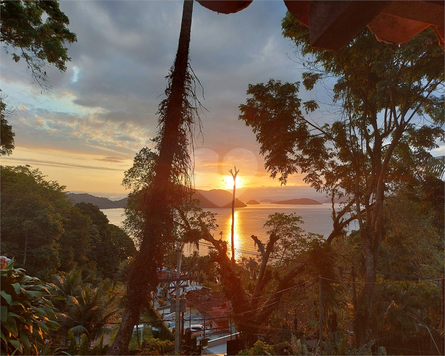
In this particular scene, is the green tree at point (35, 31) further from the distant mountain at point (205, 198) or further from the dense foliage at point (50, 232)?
the dense foliage at point (50, 232)

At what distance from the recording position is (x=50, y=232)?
73.6ft

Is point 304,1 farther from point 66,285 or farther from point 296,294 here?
point 66,285

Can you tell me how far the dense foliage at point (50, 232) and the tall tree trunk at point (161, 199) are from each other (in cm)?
2175

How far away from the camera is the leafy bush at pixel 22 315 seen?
315 cm

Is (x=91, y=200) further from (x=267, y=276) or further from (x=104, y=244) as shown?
(x=267, y=276)

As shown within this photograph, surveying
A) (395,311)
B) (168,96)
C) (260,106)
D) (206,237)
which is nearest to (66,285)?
(206,237)

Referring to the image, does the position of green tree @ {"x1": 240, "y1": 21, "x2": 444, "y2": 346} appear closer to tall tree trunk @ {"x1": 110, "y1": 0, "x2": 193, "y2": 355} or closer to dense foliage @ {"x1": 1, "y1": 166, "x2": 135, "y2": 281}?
tall tree trunk @ {"x1": 110, "y1": 0, "x2": 193, "y2": 355}

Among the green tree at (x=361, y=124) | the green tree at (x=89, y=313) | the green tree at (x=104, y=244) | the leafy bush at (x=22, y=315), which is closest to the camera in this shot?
the leafy bush at (x=22, y=315)

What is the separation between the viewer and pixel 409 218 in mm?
15422

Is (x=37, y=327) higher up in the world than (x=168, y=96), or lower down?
lower down

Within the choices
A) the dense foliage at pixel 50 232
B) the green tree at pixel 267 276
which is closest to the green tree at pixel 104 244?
the dense foliage at pixel 50 232

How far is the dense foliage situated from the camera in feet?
71.1

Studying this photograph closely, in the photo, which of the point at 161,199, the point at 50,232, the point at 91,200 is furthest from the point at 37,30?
the point at 91,200

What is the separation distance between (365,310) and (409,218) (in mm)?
6764
